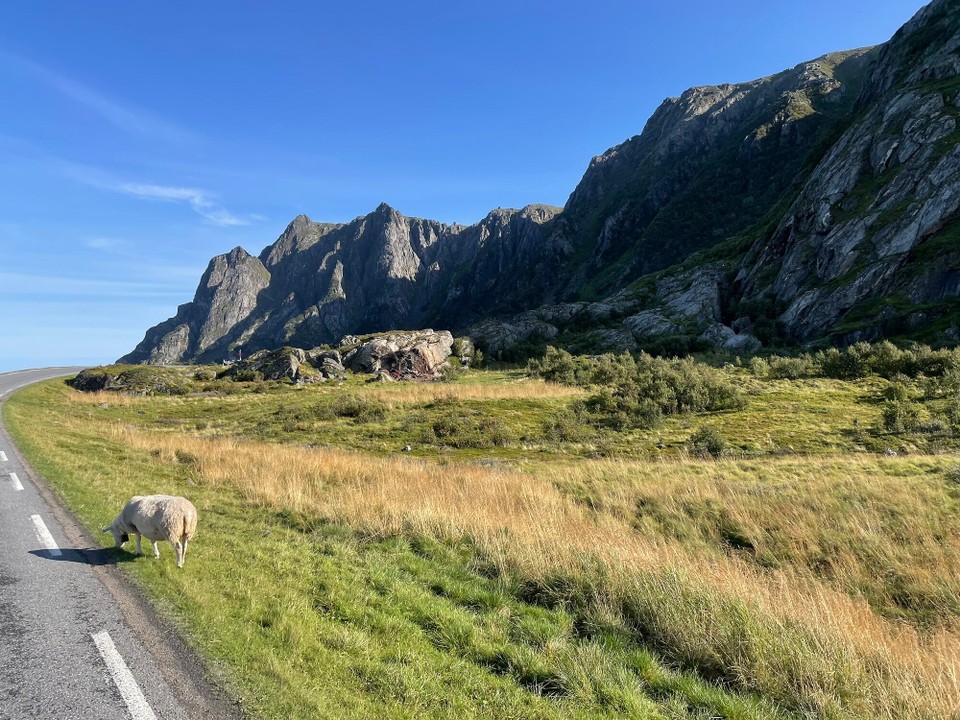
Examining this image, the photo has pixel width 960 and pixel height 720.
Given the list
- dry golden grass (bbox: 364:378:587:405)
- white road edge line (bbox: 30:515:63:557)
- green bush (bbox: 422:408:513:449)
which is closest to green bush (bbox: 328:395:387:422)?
dry golden grass (bbox: 364:378:587:405)

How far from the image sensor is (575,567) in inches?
325

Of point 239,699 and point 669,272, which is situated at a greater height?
point 669,272

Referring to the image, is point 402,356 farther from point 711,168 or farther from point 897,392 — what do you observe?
point 711,168

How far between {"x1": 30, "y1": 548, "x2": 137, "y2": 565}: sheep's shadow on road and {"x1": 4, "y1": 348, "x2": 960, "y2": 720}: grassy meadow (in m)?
0.49

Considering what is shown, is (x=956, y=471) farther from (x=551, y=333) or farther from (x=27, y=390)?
(x=27, y=390)

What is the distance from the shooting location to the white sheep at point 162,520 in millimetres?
8141

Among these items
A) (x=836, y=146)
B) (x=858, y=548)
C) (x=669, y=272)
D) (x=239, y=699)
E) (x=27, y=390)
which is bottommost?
(x=858, y=548)

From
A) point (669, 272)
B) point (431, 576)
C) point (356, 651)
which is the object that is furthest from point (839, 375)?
point (669, 272)

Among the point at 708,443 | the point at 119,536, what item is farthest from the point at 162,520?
the point at 708,443

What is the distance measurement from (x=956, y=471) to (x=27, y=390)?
2584 inches

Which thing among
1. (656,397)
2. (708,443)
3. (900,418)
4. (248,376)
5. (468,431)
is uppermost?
(248,376)

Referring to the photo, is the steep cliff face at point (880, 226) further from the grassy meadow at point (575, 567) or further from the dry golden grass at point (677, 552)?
the dry golden grass at point (677, 552)

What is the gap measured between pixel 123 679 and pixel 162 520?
3503mm

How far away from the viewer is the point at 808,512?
464 inches
